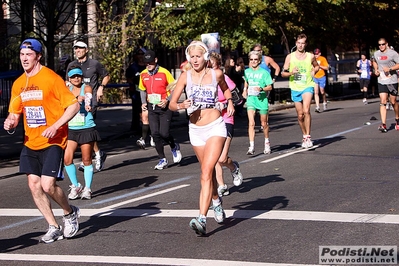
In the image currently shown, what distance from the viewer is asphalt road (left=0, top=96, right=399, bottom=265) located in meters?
7.65

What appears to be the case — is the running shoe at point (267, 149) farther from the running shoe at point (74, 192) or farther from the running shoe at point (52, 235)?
the running shoe at point (52, 235)

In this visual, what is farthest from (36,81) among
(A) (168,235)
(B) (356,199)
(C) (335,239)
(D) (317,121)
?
(D) (317,121)

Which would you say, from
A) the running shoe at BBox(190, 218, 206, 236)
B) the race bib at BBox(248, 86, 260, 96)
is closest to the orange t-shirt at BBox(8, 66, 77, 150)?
the running shoe at BBox(190, 218, 206, 236)

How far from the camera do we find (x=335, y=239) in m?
7.81

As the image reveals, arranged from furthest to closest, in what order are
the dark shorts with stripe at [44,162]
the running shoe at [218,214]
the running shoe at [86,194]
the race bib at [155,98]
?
the race bib at [155,98], the running shoe at [86,194], the running shoe at [218,214], the dark shorts with stripe at [44,162]

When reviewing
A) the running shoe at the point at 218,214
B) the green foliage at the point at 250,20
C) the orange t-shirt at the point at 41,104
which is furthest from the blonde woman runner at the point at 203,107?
the green foliage at the point at 250,20

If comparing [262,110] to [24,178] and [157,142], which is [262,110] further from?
[24,178]

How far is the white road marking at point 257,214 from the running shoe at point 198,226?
1.17 m

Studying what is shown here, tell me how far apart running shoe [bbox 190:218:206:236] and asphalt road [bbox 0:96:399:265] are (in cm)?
10

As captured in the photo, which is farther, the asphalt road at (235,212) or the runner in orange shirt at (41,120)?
the runner in orange shirt at (41,120)

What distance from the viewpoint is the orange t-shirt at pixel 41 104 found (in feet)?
27.2

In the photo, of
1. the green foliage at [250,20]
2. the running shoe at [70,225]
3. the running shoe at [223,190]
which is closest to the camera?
the running shoe at [70,225]

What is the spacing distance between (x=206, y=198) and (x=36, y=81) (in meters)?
2.07

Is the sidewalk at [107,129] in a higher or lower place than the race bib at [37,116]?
lower
